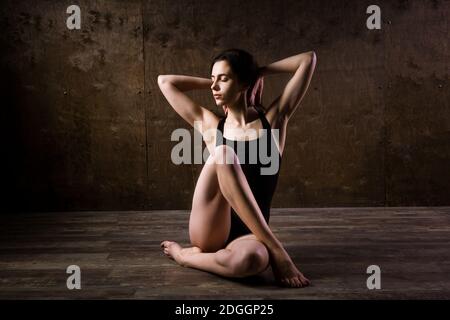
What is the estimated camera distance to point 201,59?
4043 mm

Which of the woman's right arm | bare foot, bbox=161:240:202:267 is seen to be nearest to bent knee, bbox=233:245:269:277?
bare foot, bbox=161:240:202:267

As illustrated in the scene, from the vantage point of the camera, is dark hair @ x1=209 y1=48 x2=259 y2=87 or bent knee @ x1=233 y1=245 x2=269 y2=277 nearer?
bent knee @ x1=233 y1=245 x2=269 y2=277

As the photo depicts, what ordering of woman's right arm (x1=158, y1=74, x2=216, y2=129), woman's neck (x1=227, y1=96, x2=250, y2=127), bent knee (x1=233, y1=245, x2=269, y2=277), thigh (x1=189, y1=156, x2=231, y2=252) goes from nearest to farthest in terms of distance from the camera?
bent knee (x1=233, y1=245, x2=269, y2=277) < thigh (x1=189, y1=156, x2=231, y2=252) < woman's neck (x1=227, y1=96, x2=250, y2=127) < woman's right arm (x1=158, y1=74, x2=216, y2=129)

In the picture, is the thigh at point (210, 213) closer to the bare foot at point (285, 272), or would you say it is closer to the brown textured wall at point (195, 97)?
the bare foot at point (285, 272)

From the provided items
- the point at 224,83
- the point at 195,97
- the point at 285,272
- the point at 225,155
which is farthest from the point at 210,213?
the point at 195,97

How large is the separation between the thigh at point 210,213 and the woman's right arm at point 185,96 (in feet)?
1.20

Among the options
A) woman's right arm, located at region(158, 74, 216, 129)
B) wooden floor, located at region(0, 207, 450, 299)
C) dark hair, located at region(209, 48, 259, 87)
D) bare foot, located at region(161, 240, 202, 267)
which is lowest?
wooden floor, located at region(0, 207, 450, 299)

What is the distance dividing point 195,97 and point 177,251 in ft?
6.00

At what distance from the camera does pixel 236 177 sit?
82.6 inches

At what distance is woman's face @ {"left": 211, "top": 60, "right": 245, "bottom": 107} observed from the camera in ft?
7.30

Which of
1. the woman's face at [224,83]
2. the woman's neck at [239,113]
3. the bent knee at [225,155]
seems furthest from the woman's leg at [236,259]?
the woman's face at [224,83]

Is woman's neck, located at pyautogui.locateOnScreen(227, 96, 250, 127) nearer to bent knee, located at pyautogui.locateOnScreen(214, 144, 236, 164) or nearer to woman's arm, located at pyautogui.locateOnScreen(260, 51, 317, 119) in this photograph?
woman's arm, located at pyautogui.locateOnScreen(260, 51, 317, 119)

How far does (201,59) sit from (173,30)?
31 centimetres

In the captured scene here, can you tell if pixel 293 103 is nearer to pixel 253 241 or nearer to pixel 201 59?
pixel 253 241
